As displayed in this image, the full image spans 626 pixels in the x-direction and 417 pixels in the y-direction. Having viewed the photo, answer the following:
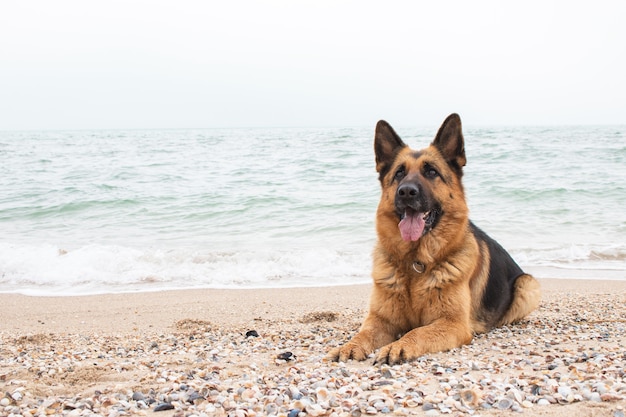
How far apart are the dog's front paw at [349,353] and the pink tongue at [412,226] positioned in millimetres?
1049

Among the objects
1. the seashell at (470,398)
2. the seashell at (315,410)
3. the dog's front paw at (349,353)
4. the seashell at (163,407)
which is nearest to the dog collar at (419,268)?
the dog's front paw at (349,353)

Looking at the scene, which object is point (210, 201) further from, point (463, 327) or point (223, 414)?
point (223, 414)

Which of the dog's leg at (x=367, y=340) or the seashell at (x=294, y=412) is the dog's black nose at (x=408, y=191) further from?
the seashell at (x=294, y=412)

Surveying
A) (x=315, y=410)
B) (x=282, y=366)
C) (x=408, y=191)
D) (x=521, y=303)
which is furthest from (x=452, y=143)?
(x=315, y=410)

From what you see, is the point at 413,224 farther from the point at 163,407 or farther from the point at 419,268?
the point at 163,407

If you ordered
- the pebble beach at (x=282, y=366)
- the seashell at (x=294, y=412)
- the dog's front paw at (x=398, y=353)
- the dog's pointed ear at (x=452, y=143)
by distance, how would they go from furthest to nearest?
the dog's pointed ear at (x=452, y=143)
the dog's front paw at (x=398, y=353)
the pebble beach at (x=282, y=366)
the seashell at (x=294, y=412)

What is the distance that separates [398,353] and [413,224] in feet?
3.82

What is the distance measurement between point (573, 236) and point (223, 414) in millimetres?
10992

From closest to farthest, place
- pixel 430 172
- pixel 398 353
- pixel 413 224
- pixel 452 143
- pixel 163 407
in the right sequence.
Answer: pixel 163 407 → pixel 398 353 → pixel 413 224 → pixel 430 172 → pixel 452 143

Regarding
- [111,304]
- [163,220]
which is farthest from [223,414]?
[163,220]

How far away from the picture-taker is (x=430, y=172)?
16.3 ft

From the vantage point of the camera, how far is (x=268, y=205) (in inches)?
652

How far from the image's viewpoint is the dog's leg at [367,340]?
4.36m

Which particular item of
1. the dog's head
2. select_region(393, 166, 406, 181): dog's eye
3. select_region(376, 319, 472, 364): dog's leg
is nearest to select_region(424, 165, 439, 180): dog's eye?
the dog's head
